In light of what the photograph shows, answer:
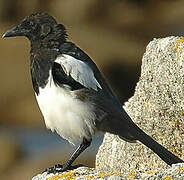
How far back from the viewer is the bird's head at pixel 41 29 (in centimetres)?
590

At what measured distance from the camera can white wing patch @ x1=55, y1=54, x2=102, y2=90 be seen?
18.3ft

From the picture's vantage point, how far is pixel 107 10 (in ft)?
58.5

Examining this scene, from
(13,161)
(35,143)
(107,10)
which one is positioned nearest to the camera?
(13,161)

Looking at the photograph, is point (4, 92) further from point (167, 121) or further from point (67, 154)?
point (167, 121)

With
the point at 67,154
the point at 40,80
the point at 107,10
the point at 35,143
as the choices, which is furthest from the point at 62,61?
the point at 107,10

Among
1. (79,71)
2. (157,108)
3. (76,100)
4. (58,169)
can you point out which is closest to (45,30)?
(79,71)

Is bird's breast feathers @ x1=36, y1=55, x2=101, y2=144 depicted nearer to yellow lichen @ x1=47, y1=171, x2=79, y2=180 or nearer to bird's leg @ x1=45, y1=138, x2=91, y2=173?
bird's leg @ x1=45, y1=138, x2=91, y2=173

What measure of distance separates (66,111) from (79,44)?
10.8 meters

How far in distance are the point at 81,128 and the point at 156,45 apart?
0.79 meters

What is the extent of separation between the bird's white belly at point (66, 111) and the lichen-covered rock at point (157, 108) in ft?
0.94

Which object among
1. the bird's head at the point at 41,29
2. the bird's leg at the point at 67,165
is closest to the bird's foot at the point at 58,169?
the bird's leg at the point at 67,165

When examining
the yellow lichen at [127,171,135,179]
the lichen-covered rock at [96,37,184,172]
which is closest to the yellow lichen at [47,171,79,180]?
the yellow lichen at [127,171,135,179]

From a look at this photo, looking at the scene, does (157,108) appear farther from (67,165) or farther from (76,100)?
(67,165)

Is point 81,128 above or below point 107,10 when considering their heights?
above
